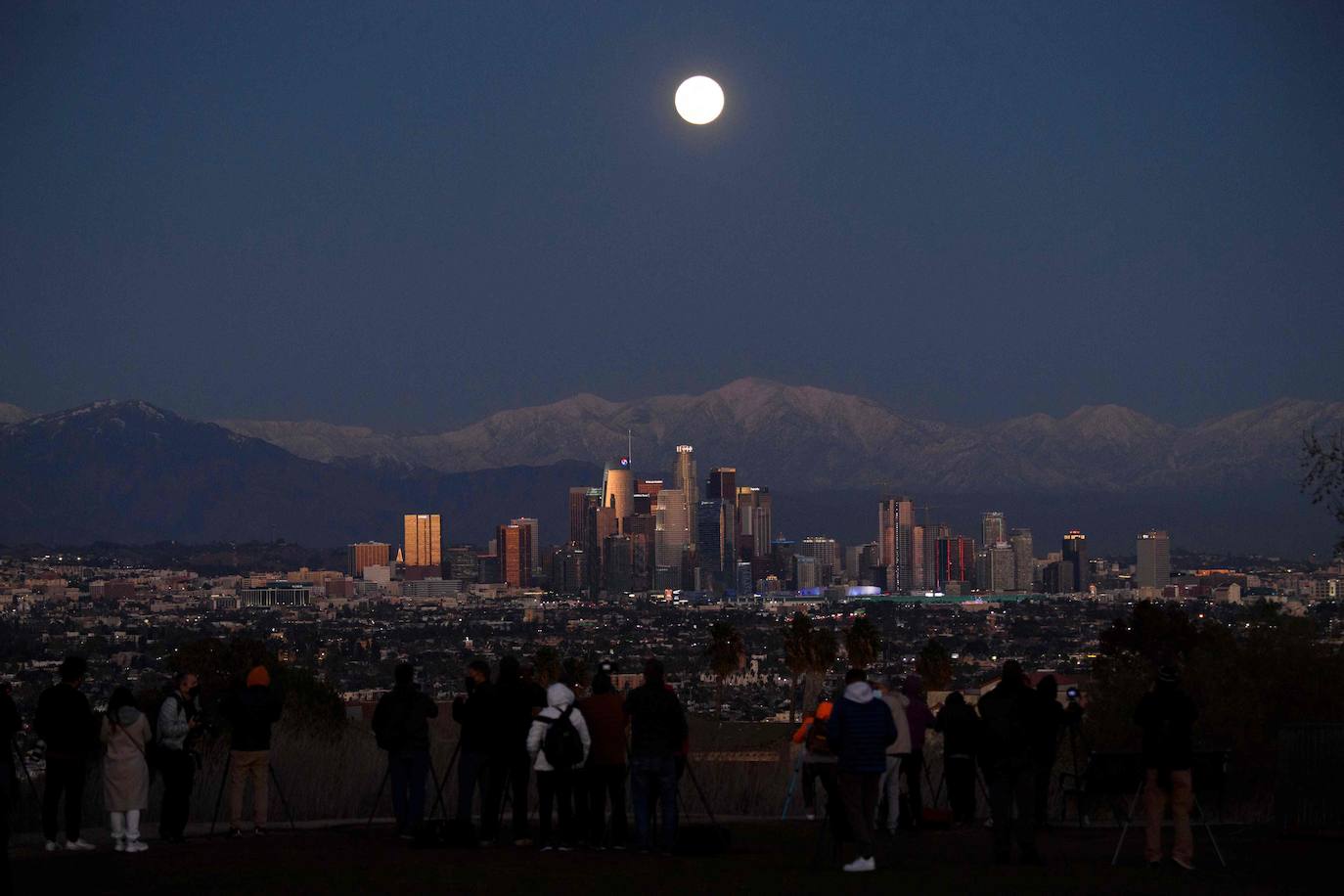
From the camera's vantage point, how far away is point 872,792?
1658cm

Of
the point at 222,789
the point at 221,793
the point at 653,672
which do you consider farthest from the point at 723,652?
the point at 653,672

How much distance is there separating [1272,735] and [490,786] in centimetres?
2090

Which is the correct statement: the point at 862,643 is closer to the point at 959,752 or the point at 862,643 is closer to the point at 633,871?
the point at 959,752

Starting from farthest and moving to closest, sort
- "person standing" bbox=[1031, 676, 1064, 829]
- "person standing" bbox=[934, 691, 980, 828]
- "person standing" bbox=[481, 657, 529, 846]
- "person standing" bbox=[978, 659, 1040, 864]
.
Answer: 1. "person standing" bbox=[934, 691, 980, 828]
2. "person standing" bbox=[481, 657, 529, 846]
3. "person standing" bbox=[1031, 676, 1064, 829]
4. "person standing" bbox=[978, 659, 1040, 864]

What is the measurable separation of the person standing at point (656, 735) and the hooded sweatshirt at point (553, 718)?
0.46 meters

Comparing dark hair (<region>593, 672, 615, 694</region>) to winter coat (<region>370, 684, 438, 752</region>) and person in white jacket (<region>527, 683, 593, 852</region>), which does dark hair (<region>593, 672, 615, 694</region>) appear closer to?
person in white jacket (<region>527, 683, 593, 852</region>)

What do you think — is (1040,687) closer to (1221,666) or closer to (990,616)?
(1221,666)

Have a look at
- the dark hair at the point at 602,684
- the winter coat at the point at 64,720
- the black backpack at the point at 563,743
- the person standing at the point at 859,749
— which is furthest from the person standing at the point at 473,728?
the person standing at the point at 859,749

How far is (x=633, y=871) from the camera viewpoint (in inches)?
643

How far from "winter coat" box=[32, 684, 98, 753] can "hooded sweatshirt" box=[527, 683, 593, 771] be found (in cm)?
427

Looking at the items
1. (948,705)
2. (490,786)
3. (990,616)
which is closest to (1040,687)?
(948,705)

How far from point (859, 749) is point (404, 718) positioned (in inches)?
197

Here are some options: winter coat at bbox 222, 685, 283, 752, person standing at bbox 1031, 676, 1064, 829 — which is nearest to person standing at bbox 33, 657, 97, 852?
winter coat at bbox 222, 685, 283, 752

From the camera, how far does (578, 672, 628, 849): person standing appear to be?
1795 centimetres
